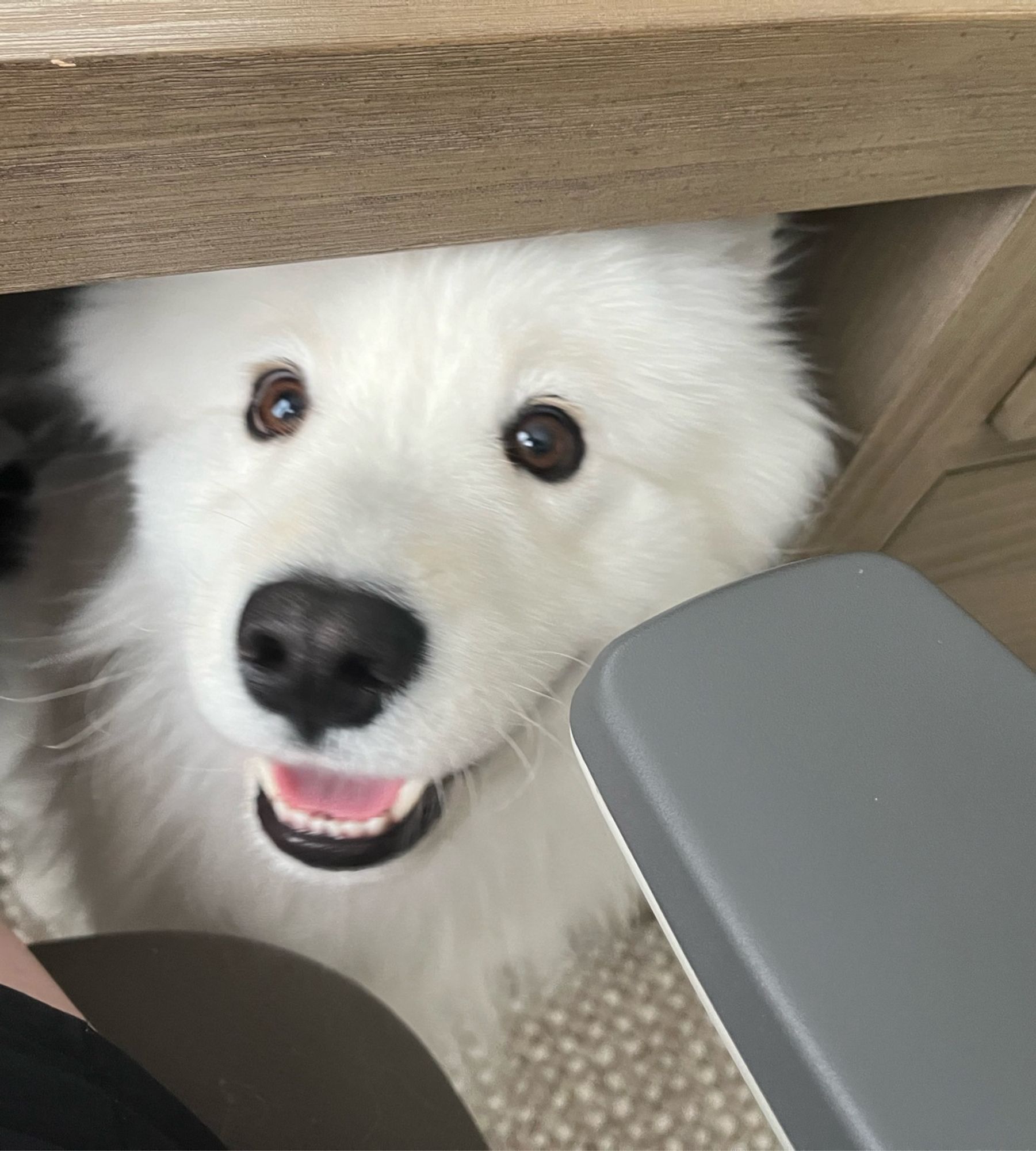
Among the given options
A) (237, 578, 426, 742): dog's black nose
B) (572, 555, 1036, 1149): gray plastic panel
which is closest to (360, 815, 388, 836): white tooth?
(237, 578, 426, 742): dog's black nose

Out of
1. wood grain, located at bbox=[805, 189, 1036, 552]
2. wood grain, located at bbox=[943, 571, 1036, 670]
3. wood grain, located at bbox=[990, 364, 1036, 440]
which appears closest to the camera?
wood grain, located at bbox=[805, 189, 1036, 552]

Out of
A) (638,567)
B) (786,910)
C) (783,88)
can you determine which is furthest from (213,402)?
(786,910)

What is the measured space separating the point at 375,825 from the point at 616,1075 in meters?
0.31

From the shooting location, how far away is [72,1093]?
1.48 ft

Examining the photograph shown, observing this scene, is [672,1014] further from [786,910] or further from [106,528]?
[106,528]

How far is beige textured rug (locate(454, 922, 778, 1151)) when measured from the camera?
826mm

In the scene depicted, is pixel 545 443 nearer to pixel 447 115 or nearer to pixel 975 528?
pixel 447 115

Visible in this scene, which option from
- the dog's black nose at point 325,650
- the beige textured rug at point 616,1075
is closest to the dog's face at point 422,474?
the dog's black nose at point 325,650

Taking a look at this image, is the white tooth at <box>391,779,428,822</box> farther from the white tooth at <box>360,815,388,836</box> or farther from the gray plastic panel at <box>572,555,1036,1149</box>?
the gray plastic panel at <box>572,555,1036,1149</box>

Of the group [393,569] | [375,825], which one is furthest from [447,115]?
[375,825]

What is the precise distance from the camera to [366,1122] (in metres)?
0.74

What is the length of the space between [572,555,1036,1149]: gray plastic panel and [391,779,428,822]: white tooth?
39 centimetres

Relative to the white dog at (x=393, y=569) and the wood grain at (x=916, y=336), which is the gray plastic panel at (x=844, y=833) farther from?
the wood grain at (x=916, y=336)

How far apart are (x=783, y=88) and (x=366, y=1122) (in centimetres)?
75
